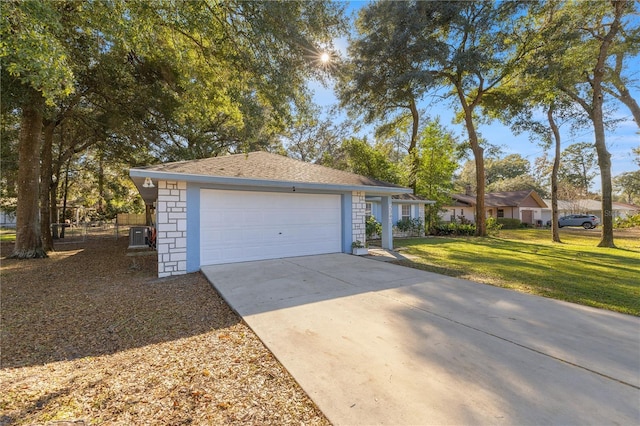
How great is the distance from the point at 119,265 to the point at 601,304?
443 inches

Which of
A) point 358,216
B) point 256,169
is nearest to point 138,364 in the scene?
point 256,169

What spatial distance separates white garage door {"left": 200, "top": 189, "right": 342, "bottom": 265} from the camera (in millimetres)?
7215

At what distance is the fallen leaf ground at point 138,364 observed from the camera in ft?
6.65

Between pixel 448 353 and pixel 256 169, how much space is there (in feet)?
22.6

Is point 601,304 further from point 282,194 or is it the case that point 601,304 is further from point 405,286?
point 282,194

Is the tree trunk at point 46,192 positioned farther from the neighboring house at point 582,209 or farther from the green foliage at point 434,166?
the neighboring house at point 582,209

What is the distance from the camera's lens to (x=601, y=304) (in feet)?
14.4

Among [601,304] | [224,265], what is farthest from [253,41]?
[601,304]

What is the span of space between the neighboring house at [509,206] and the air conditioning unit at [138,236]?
2597 centimetres

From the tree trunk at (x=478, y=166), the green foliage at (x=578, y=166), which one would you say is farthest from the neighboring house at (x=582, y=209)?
the tree trunk at (x=478, y=166)

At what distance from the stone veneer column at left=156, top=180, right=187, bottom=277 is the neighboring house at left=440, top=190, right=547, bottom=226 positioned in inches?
1040

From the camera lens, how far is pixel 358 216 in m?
9.84

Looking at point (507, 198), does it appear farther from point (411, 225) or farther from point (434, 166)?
point (411, 225)

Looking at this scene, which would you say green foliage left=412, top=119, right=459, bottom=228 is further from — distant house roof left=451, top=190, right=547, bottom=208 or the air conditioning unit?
the air conditioning unit
